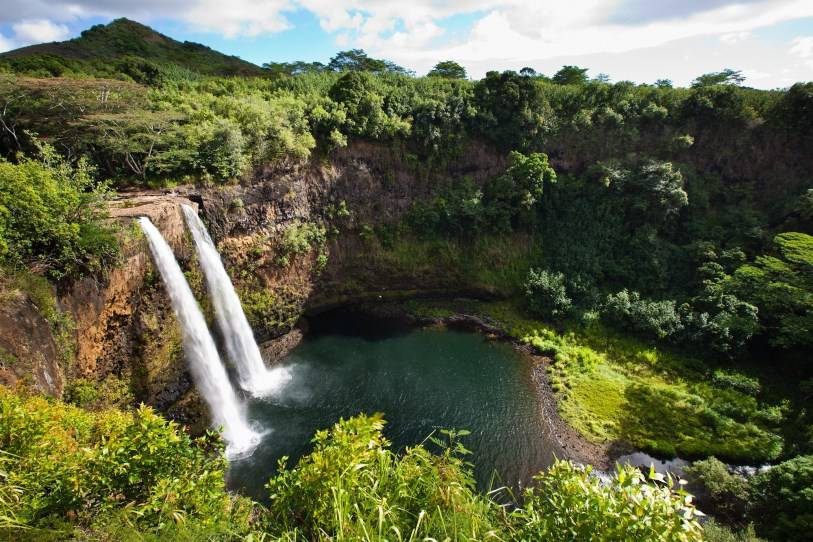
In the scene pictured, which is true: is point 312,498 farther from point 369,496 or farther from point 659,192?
point 659,192

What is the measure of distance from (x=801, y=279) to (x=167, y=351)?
30357 millimetres

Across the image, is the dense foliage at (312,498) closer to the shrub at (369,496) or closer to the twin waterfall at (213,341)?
the shrub at (369,496)

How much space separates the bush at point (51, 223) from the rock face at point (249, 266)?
0.81 m

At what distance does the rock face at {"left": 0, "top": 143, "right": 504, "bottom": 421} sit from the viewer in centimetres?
1302

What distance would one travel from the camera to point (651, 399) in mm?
20938

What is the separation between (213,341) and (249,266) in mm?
5410

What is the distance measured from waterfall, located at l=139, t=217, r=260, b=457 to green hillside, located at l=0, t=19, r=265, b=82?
14.8m

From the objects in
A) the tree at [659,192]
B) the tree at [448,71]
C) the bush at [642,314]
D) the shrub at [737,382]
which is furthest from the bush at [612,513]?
the tree at [448,71]

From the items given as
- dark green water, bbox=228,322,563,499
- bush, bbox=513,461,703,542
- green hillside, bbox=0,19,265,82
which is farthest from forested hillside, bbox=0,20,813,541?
dark green water, bbox=228,322,563,499

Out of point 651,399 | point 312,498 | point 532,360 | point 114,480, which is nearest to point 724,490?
point 651,399

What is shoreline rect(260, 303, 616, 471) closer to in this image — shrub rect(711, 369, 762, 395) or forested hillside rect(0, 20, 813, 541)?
forested hillside rect(0, 20, 813, 541)

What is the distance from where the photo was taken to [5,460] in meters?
5.64

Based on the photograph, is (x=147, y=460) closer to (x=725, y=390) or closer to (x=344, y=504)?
(x=344, y=504)

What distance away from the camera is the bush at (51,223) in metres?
11.5
